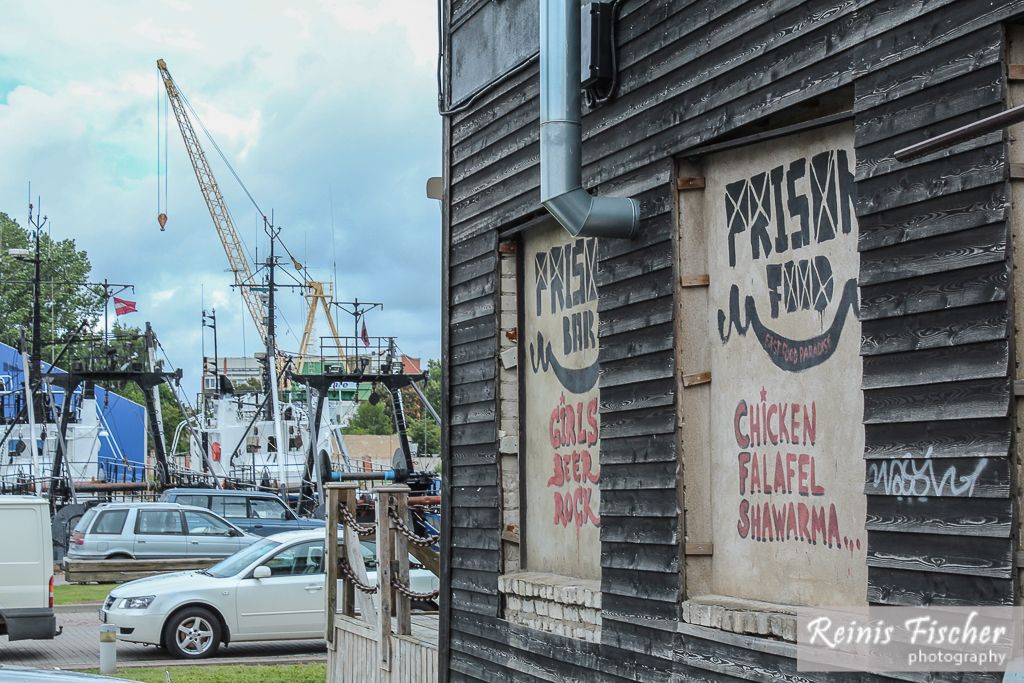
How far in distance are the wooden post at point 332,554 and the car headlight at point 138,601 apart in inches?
217

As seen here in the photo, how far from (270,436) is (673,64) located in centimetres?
4158

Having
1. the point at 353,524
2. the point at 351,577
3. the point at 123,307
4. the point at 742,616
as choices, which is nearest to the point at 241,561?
the point at 351,577

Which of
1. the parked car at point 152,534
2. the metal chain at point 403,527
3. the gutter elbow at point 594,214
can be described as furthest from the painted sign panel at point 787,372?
the parked car at point 152,534

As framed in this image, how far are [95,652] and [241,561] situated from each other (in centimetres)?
216

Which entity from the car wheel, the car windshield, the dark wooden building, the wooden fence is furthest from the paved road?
the dark wooden building

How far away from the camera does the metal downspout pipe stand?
670cm

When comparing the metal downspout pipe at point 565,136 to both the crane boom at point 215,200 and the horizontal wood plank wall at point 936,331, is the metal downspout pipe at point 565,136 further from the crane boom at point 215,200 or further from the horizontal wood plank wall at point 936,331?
the crane boom at point 215,200

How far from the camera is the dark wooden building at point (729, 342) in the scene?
15.4 ft

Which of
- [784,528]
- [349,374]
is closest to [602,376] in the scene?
[784,528]

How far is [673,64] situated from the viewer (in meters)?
6.62

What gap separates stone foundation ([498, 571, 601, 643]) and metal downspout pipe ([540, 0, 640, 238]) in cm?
215

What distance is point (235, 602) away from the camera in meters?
16.3

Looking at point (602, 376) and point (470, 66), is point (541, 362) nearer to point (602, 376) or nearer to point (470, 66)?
point (602, 376)

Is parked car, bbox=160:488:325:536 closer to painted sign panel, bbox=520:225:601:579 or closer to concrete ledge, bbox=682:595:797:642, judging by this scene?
painted sign panel, bbox=520:225:601:579
